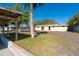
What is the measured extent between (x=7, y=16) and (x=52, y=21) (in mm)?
68678

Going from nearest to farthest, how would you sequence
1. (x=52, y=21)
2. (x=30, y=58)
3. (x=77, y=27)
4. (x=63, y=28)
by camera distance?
(x=30, y=58) < (x=77, y=27) < (x=63, y=28) < (x=52, y=21)

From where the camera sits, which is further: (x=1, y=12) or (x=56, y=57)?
(x=1, y=12)

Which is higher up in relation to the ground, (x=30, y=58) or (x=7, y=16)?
(x=7, y=16)

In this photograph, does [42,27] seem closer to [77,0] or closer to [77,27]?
[77,27]

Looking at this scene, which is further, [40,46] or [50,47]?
[40,46]

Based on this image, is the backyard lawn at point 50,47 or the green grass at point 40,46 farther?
the green grass at point 40,46

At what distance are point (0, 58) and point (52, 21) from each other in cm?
7422

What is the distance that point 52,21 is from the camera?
80.8 meters

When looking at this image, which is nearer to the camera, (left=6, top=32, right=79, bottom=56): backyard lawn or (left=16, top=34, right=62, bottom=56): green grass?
(left=6, top=32, right=79, bottom=56): backyard lawn

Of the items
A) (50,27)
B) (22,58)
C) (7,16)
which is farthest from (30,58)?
(50,27)

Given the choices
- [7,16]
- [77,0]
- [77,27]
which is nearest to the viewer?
[77,0]

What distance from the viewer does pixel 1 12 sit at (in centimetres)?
1144

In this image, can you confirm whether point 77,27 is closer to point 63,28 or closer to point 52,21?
point 63,28

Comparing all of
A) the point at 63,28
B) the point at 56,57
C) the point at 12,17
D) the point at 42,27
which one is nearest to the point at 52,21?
the point at 42,27
